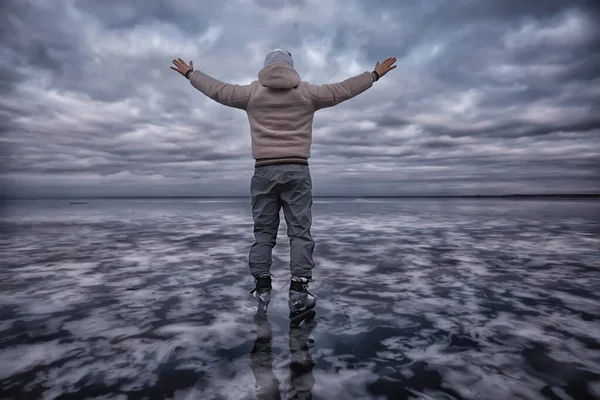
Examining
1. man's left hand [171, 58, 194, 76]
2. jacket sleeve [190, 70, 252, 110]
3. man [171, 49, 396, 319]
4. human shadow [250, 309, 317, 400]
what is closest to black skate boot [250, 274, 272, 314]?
man [171, 49, 396, 319]

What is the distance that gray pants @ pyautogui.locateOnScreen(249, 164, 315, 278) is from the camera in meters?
3.15

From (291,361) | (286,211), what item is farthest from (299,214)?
(291,361)

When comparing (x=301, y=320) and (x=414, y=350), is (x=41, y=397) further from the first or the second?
(x=414, y=350)

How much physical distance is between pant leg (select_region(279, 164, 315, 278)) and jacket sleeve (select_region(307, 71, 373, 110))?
66 cm

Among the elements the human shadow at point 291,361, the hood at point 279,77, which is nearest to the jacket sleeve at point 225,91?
the hood at point 279,77

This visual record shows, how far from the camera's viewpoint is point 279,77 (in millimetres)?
3131

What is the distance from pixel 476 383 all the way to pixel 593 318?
70.1 inches

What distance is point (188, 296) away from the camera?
143 inches

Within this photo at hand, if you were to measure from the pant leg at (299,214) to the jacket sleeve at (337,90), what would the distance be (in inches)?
26.1

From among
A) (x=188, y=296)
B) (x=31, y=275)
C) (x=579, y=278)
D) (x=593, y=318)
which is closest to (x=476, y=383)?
(x=593, y=318)

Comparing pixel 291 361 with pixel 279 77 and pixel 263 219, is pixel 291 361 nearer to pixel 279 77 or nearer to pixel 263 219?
pixel 263 219

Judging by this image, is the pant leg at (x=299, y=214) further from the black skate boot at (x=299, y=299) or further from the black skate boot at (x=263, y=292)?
the black skate boot at (x=263, y=292)

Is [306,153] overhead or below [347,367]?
overhead

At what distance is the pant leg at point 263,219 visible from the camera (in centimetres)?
324
